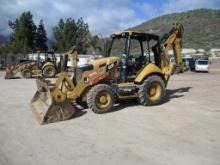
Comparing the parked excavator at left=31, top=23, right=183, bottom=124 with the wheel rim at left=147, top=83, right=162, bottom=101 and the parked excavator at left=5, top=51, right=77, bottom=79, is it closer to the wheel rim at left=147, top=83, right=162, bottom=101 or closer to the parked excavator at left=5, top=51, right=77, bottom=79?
the wheel rim at left=147, top=83, right=162, bottom=101

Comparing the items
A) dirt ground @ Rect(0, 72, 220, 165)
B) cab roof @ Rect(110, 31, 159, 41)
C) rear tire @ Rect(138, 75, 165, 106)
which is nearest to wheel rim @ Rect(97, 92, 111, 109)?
dirt ground @ Rect(0, 72, 220, 165)

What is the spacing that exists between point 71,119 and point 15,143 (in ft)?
8.02

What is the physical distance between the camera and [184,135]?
7766mm

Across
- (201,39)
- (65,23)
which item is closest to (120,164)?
(65,23)

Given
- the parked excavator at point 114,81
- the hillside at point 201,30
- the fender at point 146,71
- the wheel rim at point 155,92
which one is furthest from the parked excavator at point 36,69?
the hillside at point 201,30

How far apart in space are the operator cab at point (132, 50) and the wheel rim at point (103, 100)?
3.92 feet

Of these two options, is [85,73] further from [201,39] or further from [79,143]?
[201,39]

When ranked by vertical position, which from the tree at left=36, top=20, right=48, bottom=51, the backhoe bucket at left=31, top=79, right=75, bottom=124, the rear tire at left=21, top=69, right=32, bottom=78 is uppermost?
the tree at left=36, top=20, right=48, bottom=51

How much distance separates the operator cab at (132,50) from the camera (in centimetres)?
1127

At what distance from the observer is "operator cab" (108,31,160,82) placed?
11.3m

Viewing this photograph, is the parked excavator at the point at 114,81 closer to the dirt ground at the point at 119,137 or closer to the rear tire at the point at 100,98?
the rear tire at the point at 100,98

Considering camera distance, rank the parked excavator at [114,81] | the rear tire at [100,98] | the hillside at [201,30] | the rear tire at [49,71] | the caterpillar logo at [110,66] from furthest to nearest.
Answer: the hillside at [201,30], the rear tire at [49,71], the caterpillar logo at [110,66], the rear tire at [100,98], the parked excavator at [114,81]

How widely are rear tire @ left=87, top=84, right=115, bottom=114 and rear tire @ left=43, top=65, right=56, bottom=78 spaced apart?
52.3 feet

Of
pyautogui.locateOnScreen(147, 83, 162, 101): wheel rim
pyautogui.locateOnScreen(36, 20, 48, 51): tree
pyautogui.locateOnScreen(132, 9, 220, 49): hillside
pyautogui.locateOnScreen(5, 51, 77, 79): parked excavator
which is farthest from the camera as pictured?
pyautogui.locateOnScreen(132, 9, 220, 49): hillside
